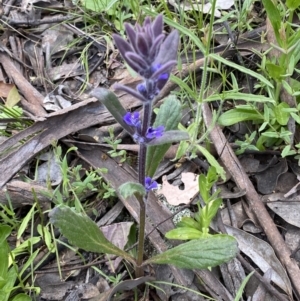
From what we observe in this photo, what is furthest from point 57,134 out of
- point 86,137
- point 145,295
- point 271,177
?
point 271,177

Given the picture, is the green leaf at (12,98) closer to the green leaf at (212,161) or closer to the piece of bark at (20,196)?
the piece of bark at (20,196)

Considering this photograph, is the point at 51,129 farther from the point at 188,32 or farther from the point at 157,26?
the point at 157,26

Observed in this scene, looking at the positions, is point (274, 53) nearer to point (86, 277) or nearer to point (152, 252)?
point (152, 252)

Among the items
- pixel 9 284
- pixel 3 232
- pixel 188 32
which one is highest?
pixel 188 32

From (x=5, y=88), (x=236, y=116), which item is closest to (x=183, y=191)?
(x=236, y=116)

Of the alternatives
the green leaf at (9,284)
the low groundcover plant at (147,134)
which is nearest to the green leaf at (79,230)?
the low groundcover plant at (147,134)

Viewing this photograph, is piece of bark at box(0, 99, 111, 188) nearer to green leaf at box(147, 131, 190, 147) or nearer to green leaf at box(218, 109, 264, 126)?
green leaf at box(218, 109, 264, 126)
